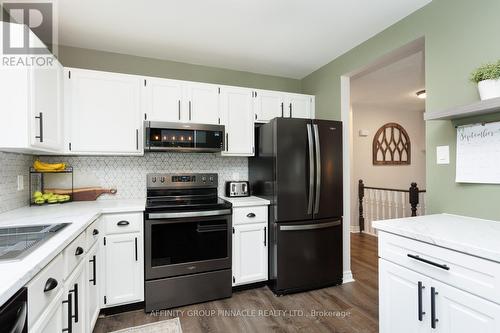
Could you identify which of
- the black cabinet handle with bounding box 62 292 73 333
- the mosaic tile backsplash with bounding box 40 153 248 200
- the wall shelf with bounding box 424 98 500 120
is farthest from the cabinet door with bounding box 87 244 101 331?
the wall shelf with bounding box 424 98 500 120

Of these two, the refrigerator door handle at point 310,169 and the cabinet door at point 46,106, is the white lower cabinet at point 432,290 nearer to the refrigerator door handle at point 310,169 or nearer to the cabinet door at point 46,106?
the refrigerator door handle at point 310,169

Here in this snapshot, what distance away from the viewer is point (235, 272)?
2.58m

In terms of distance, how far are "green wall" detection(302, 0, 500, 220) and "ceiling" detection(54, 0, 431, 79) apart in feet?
0.66

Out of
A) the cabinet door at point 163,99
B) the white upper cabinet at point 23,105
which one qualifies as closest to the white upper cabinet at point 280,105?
the cabinet door at point 163,99

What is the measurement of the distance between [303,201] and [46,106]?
2.29m

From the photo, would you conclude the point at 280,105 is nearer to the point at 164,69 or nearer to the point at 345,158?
the point at 345,158

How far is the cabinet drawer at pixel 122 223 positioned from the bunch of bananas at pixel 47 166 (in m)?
0.77

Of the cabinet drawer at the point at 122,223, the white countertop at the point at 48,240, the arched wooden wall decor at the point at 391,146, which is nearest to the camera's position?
the white countertop at the point at 48,240

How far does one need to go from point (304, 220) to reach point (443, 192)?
46.3 inches

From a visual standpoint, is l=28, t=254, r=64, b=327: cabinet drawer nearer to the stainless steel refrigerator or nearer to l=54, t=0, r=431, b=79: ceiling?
the stainless steel refrigerator

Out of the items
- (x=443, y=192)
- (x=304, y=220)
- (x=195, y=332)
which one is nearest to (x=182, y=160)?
(x=304, y=220)

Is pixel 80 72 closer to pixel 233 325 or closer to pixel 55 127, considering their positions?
pixel 55 127

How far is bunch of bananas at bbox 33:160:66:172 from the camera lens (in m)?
2.37

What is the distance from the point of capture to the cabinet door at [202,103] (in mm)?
2736
